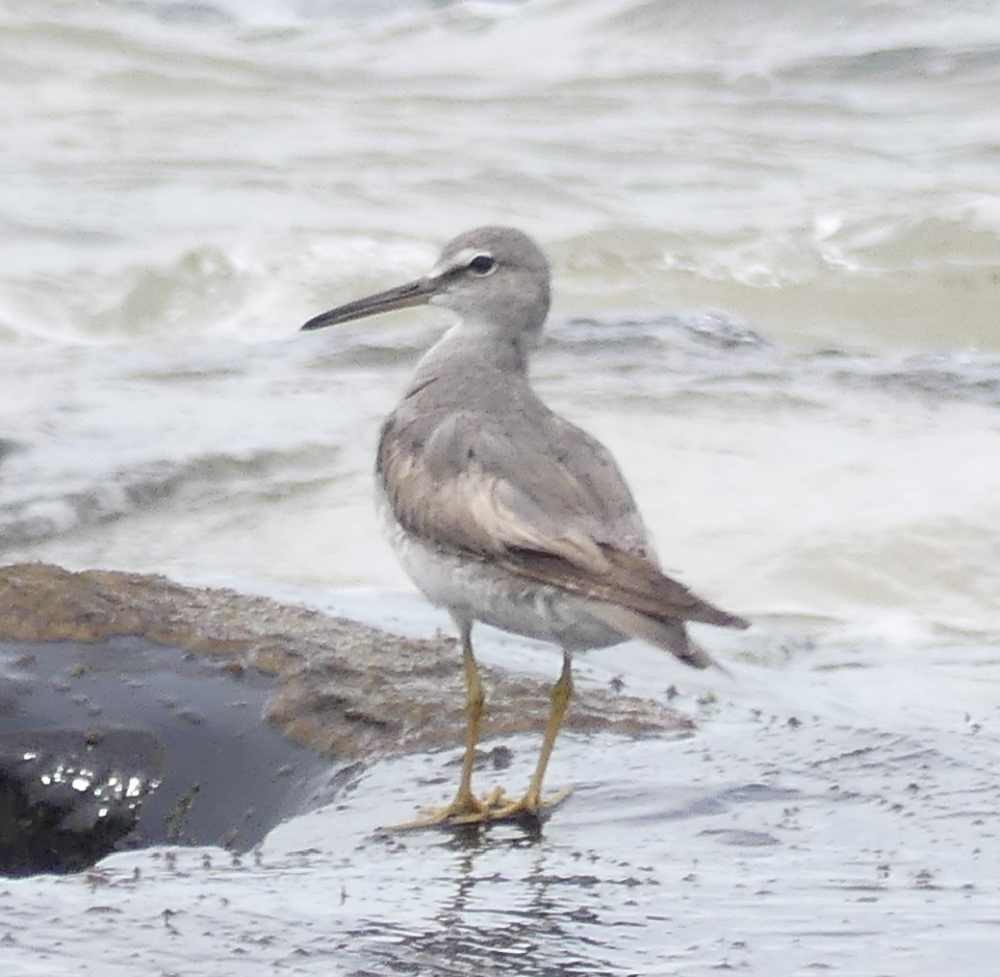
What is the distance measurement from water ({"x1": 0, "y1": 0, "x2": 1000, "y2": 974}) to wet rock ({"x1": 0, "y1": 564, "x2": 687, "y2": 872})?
1.96 ft

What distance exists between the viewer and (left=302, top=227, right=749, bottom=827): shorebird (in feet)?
14.8

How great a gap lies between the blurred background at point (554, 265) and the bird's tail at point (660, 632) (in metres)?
3.08

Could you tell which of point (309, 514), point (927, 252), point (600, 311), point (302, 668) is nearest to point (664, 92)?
point (927, 252)

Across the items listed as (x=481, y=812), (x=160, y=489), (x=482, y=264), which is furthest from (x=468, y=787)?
(x=160, y=489)

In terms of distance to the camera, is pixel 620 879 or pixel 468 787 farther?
pixel 468 787

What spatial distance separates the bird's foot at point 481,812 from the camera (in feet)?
15.8

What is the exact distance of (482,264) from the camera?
6336mm

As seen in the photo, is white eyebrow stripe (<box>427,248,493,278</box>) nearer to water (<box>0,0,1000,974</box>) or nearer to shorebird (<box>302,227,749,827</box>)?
shorebird (<box>302,227,749,827</box>)

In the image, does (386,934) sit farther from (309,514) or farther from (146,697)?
(309,514)

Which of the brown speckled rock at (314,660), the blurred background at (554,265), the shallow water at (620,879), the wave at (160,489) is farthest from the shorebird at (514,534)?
the wave at (160,489)

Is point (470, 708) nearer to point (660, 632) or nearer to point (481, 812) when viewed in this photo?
point (481, 812)

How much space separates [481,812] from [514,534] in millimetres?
634

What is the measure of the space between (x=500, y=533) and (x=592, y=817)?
661 mm

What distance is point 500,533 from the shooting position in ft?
15.7
